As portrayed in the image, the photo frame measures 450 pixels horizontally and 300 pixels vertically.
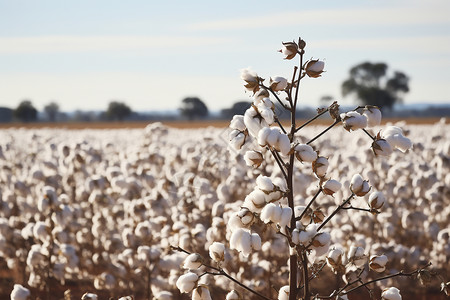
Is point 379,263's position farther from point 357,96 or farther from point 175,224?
point 357,96

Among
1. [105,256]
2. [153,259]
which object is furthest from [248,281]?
[105,256]

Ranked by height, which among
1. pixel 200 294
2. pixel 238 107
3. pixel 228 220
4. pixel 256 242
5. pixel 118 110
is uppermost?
pixel 118 110

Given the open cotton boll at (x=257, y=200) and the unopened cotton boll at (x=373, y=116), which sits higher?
the unopened cotton boll at (x=373, y=116)

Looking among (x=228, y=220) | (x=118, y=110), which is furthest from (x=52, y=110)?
(x=228, y=220)

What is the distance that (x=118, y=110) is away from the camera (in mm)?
87750

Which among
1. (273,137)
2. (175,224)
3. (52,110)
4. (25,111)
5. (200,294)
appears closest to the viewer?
(273,137)

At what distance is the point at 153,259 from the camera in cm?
627

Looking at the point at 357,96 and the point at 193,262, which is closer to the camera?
the point at 193,262

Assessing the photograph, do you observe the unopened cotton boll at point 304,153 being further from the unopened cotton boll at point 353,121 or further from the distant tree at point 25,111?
the distant tree at point 25,111

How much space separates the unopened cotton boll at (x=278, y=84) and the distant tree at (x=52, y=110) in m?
96.0

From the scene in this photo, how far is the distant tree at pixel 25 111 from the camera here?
8625 cm

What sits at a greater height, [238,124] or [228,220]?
[238,124]

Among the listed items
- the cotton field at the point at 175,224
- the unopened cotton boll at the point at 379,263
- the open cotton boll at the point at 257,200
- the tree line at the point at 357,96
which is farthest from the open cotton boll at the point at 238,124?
the tree line at the point at 357,96

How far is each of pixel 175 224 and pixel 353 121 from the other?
3796mm
